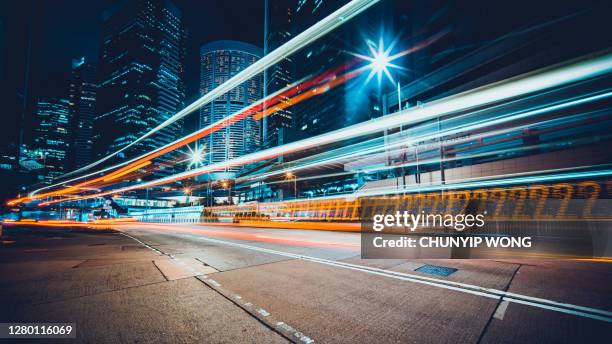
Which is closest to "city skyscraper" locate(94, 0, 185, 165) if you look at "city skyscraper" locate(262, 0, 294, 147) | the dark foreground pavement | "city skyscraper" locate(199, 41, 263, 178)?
"city skyscraper" locate(199, 41, 263, 178)

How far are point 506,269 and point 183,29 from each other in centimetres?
24420

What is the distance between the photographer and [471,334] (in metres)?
2.84

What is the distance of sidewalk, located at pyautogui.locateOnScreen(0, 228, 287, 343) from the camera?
9.80ft

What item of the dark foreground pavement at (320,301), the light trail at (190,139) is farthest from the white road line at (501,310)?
the light trail at (190,139)

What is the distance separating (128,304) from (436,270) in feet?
21.1

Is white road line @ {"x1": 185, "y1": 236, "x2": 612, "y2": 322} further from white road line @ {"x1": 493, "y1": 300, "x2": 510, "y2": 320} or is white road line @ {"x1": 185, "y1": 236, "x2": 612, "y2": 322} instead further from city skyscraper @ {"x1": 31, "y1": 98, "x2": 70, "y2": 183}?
city skyscraper @ {"x1": 31, "y1": 98, "x2": 70, "y2": 183}

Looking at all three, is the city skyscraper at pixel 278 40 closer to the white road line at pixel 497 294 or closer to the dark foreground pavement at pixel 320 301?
the dark foreground pavement at pixel 320 301

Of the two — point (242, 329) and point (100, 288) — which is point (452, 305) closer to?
point (242, 329)

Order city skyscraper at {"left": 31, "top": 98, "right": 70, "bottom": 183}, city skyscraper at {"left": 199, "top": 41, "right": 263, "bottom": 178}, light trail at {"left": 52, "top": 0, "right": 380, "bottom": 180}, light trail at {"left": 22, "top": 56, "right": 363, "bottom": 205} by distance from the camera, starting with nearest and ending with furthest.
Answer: light trail at {"left": 52, "top": 0, "right": 380, "bottom": 180}
light trail at {"left": 22, "top": 56, "right": 363, "bottom": 205}
city skyscraper at {"left": 31, "top": 98, "right": 70, "bottom": 183}
city skyscraper at {"left": 199, "top": 41, "right": 263, "bottom": 178}

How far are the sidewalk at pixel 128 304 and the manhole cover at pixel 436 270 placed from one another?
4253 mm

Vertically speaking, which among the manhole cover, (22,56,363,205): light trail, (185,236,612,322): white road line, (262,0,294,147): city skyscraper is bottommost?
the manhole cover

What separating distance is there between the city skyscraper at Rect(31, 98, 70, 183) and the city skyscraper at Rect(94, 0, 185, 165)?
16.2m

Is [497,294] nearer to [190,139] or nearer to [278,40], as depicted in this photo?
[190,139]

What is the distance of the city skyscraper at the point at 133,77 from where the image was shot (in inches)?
5236
